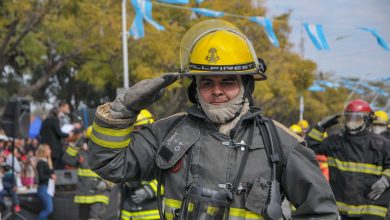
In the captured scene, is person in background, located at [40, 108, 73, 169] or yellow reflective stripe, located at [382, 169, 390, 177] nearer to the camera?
yellow reflective stripe, located at [382, 169, 390, 177]

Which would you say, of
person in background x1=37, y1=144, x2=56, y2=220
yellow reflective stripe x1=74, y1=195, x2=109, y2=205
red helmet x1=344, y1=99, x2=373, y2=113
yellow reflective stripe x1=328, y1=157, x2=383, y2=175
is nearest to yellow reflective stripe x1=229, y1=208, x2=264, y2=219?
yellow reflective stripe x1=328, y1=157, x2=383, y2=175

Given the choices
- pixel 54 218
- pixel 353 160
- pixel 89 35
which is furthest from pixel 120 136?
pixel 89 35

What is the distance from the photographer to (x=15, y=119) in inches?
414

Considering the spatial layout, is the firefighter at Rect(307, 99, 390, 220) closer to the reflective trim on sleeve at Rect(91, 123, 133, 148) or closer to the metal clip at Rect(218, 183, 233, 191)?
the metal clip at Rect(218, 183, 233, 191)

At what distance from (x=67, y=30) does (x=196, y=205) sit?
59.6 ft

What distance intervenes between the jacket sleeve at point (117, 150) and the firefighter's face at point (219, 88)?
1.18 ft

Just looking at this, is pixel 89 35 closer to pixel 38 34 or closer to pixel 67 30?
pixel 67 30

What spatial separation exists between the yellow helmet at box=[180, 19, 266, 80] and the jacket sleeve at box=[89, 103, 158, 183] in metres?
0.42

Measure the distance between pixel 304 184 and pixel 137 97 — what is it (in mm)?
888

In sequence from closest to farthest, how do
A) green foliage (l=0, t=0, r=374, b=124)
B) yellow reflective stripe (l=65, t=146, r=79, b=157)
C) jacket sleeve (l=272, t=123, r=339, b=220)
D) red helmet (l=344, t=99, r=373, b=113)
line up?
jacket sleeve (l=272, t=123, r=339, b=220), red helmet (l=344, t=99, r=373, b=113), yellow reflective stripe (l=65, t=146, r=79, b=157), green foliage (l=0, t=0, r=374, b=124)

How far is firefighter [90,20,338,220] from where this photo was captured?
10.4 feet

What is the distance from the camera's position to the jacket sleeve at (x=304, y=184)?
3162 mm

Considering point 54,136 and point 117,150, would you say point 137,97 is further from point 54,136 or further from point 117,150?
point 54,136

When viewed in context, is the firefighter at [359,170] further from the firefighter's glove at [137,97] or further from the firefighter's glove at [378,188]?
the firefighter's glove at [137,97]
